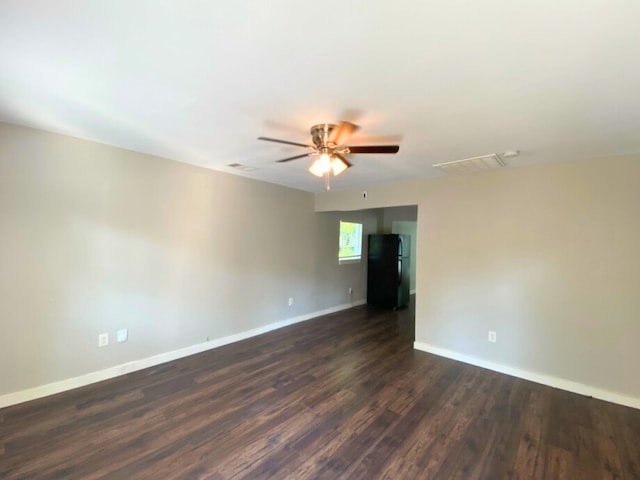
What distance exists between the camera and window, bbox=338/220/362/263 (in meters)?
6.02

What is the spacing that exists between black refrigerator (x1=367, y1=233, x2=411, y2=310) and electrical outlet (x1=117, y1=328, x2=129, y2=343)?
453cm

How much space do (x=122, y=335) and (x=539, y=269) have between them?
176 inches

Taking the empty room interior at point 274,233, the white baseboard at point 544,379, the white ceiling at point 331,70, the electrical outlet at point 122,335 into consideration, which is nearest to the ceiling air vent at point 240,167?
the empty room interior at point 274,233

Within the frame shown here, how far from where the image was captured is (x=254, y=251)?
14.4 ft

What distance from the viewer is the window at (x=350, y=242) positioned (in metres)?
6.02

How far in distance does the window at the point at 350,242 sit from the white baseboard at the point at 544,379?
2545 millimetres

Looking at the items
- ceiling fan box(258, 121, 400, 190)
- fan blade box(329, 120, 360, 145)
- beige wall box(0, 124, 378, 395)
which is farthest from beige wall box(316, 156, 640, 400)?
beige wall box(0, 124, 378, 395)

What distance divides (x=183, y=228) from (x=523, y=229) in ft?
12.8

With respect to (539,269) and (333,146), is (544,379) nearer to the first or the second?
(539,269)

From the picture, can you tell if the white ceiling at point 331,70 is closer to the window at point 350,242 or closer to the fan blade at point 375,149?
the fan blade at point 375,149

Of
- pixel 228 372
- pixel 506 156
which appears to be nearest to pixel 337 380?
pixel 228 372

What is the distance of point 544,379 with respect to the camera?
3.11 meters

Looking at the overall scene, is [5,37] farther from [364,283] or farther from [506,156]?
[364,283]

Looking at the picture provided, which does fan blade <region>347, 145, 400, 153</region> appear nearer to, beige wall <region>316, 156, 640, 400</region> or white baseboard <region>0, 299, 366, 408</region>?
beige wall <region>316, 156, 640, 400</region>
